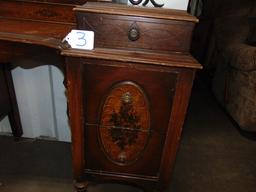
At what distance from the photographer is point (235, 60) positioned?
1.93 meters

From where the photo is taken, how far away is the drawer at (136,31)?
84cm

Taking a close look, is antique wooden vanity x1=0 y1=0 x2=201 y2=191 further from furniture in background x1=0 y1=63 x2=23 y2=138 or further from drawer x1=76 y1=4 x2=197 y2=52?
furniture in background x1=0 y1=63 x2=23 y2=138

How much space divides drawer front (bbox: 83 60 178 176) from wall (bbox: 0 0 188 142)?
561 mm

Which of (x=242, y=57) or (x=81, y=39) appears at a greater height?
(x=81, y=39)

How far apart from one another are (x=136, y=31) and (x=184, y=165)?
102cm

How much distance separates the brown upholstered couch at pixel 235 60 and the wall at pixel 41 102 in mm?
1386

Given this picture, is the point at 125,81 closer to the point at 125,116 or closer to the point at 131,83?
the point at 131,83

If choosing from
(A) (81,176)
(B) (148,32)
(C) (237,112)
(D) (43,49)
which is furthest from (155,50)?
(C) (237,112)

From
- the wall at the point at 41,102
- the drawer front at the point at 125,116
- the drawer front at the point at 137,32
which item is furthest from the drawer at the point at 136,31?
the wall at the point at 41,102

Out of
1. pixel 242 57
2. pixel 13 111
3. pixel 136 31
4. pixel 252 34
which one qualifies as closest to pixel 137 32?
pixel 136 31

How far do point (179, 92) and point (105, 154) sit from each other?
1.45ft

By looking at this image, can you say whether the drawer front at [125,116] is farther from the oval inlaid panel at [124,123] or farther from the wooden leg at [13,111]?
the wooden leg at [13,111]

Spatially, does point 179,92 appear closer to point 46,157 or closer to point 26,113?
point 46,157

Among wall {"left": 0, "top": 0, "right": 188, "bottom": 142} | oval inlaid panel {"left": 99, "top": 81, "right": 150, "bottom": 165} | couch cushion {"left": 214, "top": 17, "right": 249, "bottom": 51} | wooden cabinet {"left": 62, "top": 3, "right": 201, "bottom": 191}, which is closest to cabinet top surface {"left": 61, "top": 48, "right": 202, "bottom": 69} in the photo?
wooden cabinet {"left": 62, "top": 3, "right": 201, "bottom": 191}
